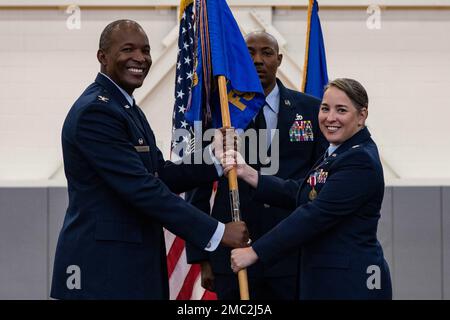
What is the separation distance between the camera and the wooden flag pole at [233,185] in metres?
4.32

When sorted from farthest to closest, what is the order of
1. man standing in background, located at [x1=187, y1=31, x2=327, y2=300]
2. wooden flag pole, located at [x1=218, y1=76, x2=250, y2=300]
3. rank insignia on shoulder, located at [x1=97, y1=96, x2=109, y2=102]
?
man standing in background, located at [x1=187, y1=31, x2=327, y2=300]
wooden flag pole, located at [x1=218, y1=76, x2=250, y2=300]
rank insignia on shoulder, located at [x1=97, y1=96, x2=109, y2=102]

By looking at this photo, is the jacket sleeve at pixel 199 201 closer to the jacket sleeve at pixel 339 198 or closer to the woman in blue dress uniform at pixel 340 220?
the woman in blue dress uniform at pixel 340 220

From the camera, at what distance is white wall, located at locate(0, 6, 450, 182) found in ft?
25.3

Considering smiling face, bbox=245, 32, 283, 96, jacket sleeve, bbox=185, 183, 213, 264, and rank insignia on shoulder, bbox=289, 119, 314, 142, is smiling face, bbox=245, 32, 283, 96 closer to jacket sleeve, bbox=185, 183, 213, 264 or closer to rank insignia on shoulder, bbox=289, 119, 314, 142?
rank insignia on shoulder, bbox=289, 119, 314, 142

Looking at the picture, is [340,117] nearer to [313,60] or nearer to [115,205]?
[115,205]

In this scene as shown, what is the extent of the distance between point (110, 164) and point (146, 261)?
45 cm

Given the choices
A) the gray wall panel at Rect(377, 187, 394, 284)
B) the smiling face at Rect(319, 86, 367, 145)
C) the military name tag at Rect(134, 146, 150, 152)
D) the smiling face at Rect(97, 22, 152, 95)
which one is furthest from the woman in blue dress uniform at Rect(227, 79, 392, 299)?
the gray wall panel at Rect(377, 187, 394, 284)

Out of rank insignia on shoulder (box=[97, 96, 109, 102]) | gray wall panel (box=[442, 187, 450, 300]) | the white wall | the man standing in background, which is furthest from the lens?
the white wall

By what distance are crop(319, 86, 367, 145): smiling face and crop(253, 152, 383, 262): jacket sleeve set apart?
146mm

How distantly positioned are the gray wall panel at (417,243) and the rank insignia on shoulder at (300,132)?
107 inches

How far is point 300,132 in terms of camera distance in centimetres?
487

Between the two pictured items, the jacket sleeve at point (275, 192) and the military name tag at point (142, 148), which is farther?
the jacket sleeve at point (275, 192)

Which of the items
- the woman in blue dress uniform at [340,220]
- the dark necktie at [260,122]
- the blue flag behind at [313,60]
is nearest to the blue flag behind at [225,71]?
the dark necktie at [260,122]
